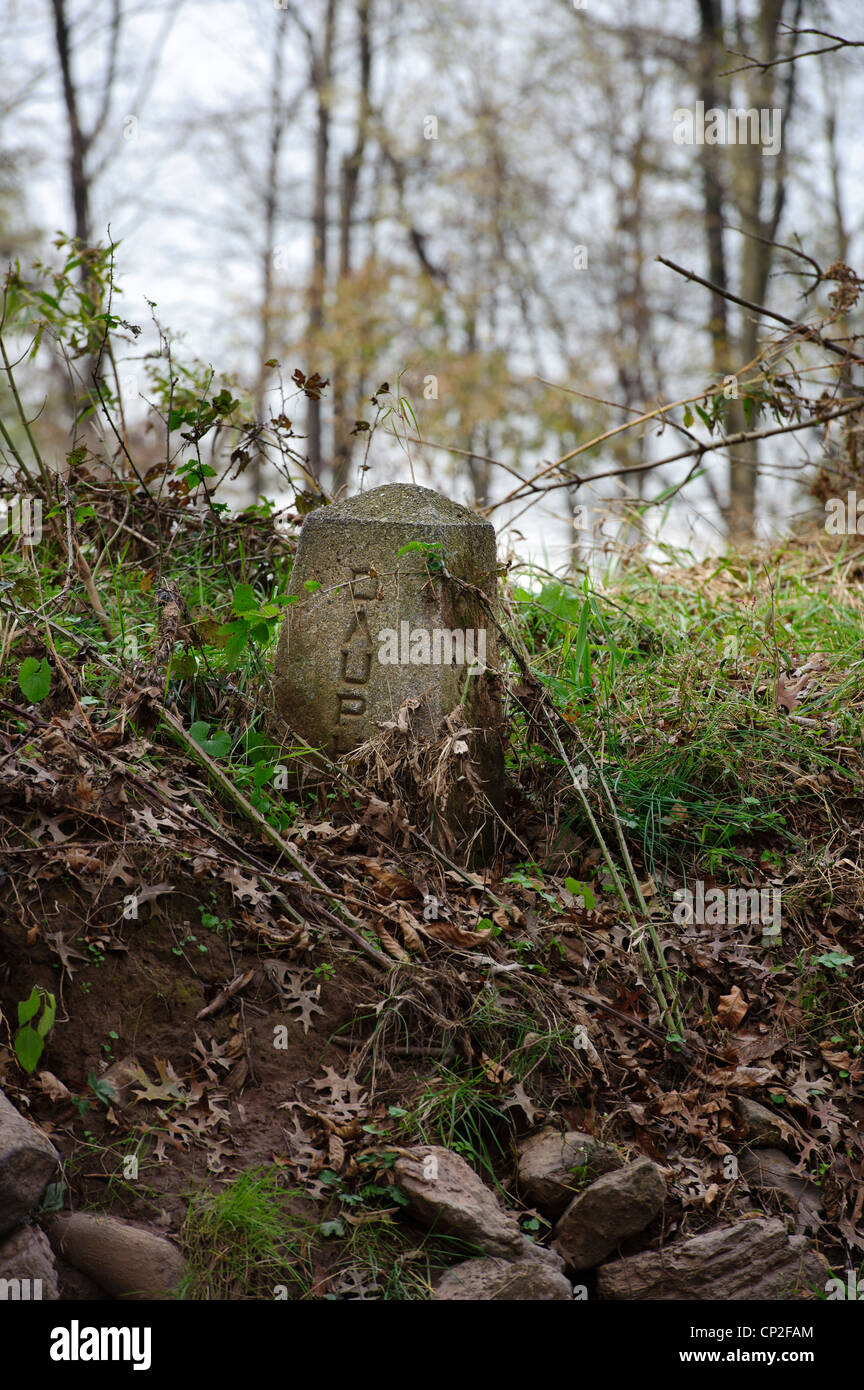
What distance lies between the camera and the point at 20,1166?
254cm

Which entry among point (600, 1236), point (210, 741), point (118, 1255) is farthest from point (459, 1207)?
point (210, 741)

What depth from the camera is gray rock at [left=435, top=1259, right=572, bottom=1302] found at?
8.83ft

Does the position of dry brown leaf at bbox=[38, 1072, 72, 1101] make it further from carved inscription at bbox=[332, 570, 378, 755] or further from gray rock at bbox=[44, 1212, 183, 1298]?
carved inscription at bbox=[332, 570, 378, 755]

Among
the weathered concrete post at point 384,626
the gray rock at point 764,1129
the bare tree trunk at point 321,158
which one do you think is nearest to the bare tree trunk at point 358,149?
the bare tree trunk at point 321,158

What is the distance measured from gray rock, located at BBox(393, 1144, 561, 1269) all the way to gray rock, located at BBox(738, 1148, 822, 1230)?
2.48 ft

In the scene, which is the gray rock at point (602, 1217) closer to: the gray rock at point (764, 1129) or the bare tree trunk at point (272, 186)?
the gray rock at point (764, 1129)

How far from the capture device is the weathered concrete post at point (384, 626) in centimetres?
398

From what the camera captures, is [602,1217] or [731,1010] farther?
[731,1010]

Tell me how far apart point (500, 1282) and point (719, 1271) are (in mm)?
629

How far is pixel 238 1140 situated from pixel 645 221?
16.5 meters

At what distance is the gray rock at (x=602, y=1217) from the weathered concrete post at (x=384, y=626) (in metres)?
1.56

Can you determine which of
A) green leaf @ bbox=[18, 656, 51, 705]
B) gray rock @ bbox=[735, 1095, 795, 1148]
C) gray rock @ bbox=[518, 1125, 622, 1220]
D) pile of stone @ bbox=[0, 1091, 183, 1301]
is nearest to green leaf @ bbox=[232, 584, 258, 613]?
green leaf @ bbox=[18, 656, 51, 705]

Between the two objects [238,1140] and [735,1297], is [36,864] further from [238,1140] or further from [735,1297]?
[735,1297]

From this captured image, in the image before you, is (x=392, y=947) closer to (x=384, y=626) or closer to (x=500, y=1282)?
(x=500, y=1282)
